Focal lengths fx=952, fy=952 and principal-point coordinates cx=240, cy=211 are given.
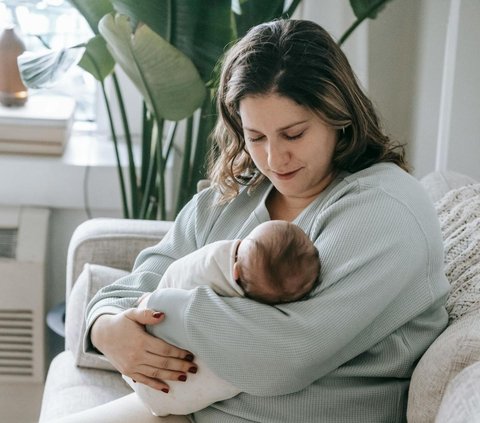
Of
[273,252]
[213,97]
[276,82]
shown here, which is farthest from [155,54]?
[273,252]

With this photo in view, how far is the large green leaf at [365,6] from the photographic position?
2436mm

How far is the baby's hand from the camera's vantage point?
164 centimetres

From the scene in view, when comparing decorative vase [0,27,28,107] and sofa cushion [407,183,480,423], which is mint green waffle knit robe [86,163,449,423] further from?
decorative vase [0,27,28,107]

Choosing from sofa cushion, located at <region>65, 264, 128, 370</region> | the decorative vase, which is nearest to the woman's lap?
sofa cushion, located at <region>65, 264, 128, 370</region>

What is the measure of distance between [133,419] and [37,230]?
1282 millimetres

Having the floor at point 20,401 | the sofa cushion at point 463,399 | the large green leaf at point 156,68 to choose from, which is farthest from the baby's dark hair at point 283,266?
the floor at point 20,401

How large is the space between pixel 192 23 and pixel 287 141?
32.8 inches

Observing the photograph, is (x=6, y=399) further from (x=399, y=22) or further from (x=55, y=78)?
(x=399, y=22)

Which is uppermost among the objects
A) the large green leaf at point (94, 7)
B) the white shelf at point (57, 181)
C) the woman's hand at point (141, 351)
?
the large green leaf at point (94, 7)

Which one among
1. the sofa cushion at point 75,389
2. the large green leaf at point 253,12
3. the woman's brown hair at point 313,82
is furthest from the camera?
the large green leaf at point 253,12

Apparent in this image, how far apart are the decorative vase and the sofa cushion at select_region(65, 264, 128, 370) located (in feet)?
3.23

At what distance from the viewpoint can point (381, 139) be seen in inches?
66.1

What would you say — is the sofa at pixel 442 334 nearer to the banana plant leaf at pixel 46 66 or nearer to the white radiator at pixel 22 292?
the banana plant leaf at pixel 46 66

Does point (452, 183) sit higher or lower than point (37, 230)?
higher
